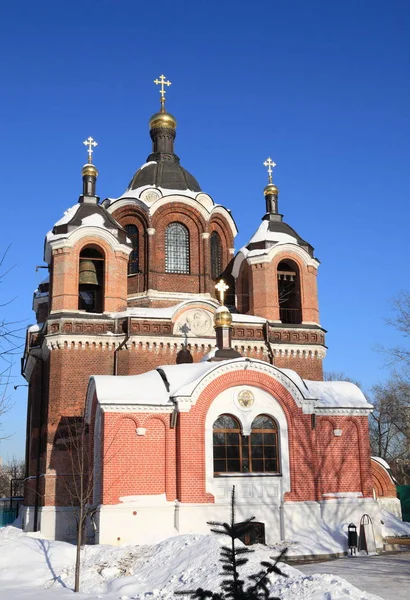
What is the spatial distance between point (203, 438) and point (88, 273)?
910cm

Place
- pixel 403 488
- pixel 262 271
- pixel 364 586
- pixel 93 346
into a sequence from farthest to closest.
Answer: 1. pixel 403 488
2. pixel 262 271
3. pixel 93 346
4. pixel 364 586

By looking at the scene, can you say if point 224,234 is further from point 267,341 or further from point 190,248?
point 267,341

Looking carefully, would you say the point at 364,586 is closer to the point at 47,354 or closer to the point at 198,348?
the point at 198,348

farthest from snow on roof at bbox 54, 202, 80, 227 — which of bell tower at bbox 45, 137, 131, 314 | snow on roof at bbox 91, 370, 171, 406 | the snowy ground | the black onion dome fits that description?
the snowy ground

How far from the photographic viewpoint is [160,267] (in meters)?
26.3

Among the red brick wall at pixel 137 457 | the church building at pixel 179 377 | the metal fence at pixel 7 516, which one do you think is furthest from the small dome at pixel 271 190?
the metal fence at pixel 7 516

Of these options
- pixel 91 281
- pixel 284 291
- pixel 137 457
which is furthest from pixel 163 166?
pixel 137 457

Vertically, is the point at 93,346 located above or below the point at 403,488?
above

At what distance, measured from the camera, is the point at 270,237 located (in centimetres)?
2550

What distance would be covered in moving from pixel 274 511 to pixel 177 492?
2544 mm

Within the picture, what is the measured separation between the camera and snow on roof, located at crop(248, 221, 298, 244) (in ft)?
83.3

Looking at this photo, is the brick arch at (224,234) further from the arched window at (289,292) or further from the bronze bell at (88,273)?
the bronze bell at (88,273)

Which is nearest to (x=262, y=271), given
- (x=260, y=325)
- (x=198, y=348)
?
(x=260, y=325)

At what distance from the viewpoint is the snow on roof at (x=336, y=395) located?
62.6 feet
